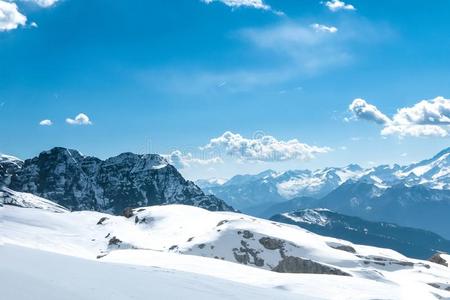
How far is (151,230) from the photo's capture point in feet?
472

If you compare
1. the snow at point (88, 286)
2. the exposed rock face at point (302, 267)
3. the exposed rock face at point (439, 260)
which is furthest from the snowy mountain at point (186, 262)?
the exposed rock face at point (439, 260)

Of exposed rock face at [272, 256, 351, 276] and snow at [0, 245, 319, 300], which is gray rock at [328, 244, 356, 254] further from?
snow at [0, 245, 319, 300]

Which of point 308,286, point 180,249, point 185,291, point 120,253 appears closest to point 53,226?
point 180,249

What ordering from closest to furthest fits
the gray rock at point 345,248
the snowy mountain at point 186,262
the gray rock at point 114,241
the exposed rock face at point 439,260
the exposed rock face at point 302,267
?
the snowy mountain at point 186,262 < the exposed rock face at point 302,267 < the gray rock at point 114,241 < the gray rock at point 345,248 < the exposed rock face at point 439,260

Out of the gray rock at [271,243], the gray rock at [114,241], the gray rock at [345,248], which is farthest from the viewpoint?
the gray rock at [345,248]

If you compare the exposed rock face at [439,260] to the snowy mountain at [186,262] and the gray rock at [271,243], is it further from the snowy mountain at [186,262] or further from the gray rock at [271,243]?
the gray rock at [271,243]

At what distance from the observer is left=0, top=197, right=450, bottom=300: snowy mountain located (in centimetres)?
2211

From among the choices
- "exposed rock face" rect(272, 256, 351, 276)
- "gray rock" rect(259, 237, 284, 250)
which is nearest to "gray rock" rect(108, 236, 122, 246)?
"gray rock" rect(259, 237, 284, 250)

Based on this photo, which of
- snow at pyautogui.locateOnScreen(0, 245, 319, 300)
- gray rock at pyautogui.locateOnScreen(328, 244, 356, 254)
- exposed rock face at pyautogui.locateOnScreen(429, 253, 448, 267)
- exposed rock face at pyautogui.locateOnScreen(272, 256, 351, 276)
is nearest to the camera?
snow at pyautogui.locateOnScreen(0, 245, 319, 300)

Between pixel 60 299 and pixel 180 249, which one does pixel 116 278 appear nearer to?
pixel 60 299

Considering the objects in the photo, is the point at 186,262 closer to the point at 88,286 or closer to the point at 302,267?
the point at 88,286

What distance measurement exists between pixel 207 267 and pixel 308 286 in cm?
1062

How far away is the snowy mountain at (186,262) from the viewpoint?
2211cm

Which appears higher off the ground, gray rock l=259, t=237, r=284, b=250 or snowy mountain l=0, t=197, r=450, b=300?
gray rock l=259, t=237, r=284, b=250
